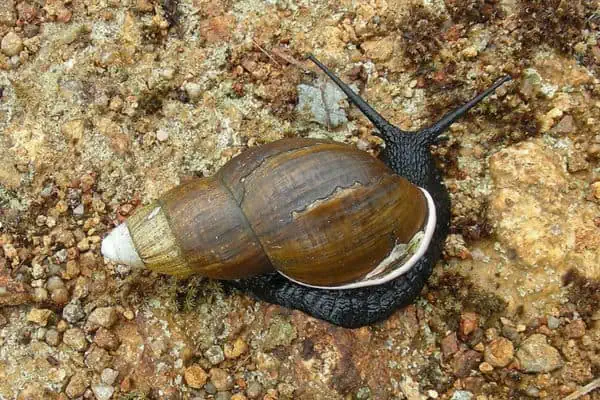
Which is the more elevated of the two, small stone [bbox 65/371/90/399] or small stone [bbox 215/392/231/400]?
small stone [bbox 65/371/90/399]

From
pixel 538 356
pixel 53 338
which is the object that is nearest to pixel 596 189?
pixel 538 356

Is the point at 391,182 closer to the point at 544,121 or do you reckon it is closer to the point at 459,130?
the point at 459,130

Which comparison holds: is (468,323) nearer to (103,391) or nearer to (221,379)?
(221,379)

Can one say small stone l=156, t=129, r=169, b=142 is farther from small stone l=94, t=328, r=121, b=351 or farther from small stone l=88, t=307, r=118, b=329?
small stone l=94, t=328, r=121, b=351

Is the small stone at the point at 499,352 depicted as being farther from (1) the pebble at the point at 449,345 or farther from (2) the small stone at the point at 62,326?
(2) the small stone at the point at 62,326

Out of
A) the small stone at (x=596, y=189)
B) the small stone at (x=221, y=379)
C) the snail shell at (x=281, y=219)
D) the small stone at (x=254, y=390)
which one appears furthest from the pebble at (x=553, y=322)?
the small stone at (x=221, y=379)

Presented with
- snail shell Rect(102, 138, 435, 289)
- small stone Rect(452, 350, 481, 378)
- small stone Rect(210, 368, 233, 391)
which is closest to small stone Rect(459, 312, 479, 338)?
small stone Rect(452, 350, 481, 378)

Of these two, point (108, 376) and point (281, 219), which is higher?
point (281, 219)
